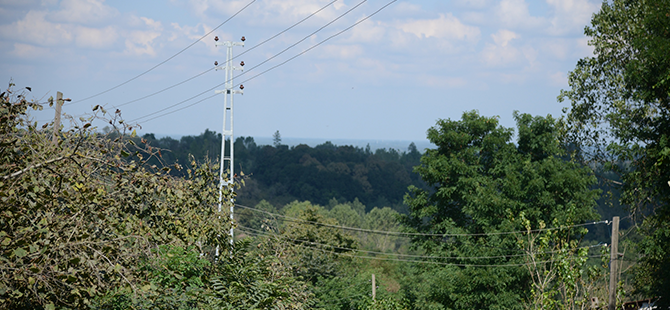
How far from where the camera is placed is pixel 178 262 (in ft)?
21.2

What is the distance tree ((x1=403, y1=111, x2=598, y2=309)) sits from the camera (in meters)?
18.1

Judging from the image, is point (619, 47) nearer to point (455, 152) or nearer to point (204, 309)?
point (455, 152)

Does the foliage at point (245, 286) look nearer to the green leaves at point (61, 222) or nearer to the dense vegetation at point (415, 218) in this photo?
the dense vegetation at point (415, 218)

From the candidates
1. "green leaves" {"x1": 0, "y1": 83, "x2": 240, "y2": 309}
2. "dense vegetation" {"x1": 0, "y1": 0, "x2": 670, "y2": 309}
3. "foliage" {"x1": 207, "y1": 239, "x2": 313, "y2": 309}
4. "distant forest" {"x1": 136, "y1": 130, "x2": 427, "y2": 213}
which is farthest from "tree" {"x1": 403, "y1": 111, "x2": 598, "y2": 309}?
"distant forest" {"x1": 136, "y1": 130, "x2": 427, "y2": 213}

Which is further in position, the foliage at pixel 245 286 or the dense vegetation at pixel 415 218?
the foliage at pixel 245 286

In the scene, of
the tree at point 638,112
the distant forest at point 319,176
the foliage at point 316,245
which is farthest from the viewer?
the distant forest at point 319,176

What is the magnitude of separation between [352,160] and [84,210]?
9662 cm

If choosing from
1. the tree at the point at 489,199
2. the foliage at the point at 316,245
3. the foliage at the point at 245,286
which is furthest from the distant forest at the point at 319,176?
the foliage at the point at 245,286

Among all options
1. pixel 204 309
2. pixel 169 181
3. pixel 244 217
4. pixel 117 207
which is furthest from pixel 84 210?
pixel 244 217

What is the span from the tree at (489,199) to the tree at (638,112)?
1.76 m

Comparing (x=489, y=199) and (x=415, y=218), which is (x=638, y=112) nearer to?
(x=489, y=199)

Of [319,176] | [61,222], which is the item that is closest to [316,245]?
[61,222]

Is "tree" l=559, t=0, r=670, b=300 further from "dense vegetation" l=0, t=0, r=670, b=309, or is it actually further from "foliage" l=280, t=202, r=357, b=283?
"foliage" l=280, t=202, r=357, b=283

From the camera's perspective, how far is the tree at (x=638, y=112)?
11.7 metres
